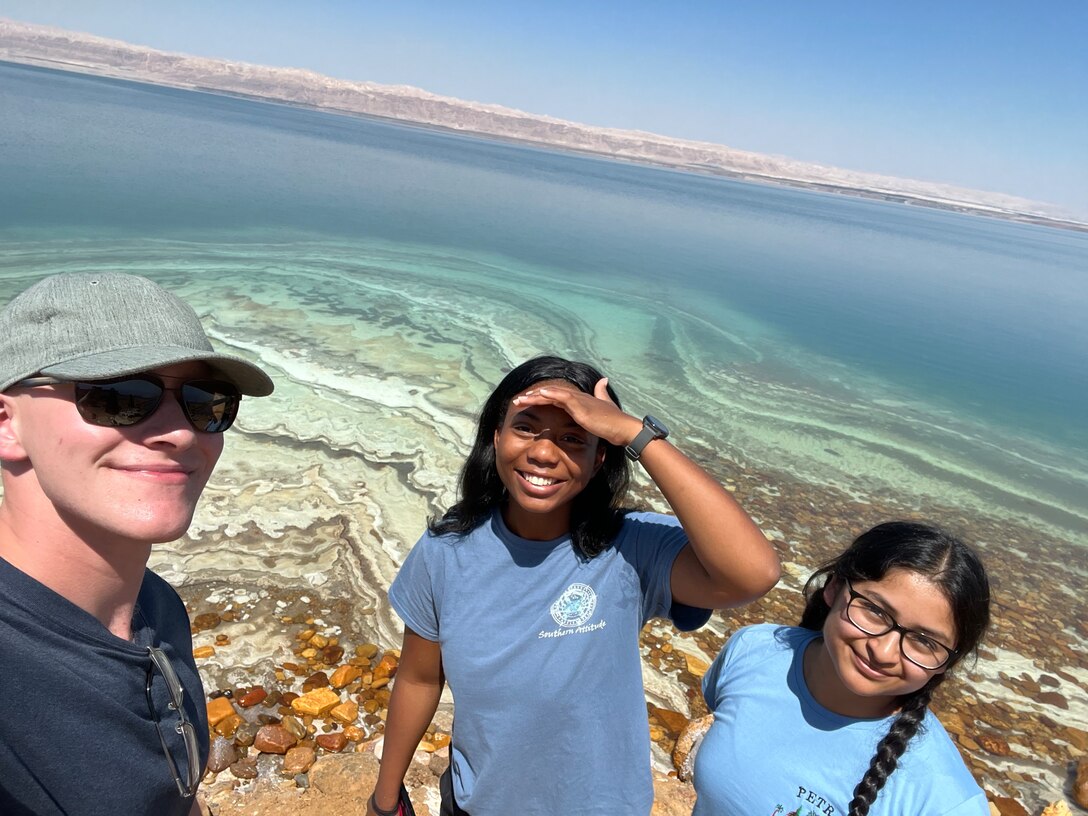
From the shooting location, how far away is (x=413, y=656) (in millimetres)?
1976

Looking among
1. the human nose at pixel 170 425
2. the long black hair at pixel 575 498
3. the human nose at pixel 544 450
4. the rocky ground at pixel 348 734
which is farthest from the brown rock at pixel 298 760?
the human nose at pixel 170 425

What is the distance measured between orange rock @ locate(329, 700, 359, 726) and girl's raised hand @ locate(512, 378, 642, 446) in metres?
2.65

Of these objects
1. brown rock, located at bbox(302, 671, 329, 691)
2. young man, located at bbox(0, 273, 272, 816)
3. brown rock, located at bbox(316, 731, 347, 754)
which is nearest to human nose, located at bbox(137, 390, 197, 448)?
young man, located at bbox(0, 273, 272, 816)

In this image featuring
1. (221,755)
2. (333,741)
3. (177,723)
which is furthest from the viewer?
(333,741)

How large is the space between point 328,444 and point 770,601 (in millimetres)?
4441

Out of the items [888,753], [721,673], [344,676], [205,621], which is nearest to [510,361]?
[205,621]

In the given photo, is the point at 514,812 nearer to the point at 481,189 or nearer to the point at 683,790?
the point at 683,790

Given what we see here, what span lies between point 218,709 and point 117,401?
2946 mm

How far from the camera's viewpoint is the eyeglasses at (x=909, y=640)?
179 cm

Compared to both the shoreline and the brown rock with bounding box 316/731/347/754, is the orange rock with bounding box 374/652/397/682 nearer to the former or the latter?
the brown rock with bounding box 316/731/347/754

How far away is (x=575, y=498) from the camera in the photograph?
1966mm

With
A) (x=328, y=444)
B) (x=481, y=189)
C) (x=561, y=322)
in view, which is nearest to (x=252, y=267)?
(x=561, y=322)

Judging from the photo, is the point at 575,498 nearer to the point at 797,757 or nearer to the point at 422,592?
the point at 422,592

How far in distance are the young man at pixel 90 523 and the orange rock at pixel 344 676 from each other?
2.71 m
